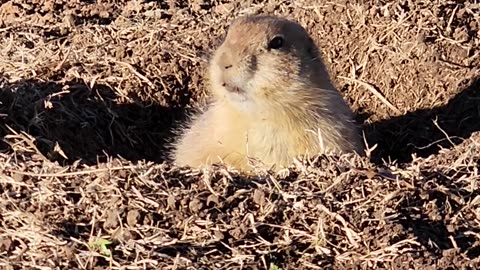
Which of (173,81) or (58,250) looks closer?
(58,250)

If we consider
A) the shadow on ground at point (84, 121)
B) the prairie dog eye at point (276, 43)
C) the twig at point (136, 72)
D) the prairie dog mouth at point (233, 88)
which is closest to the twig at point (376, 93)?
the shadow on ground at point (84, 121)

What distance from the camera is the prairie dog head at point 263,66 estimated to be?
5.03 metres

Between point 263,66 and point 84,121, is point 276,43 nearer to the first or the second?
point 263,66

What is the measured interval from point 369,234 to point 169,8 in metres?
3.82

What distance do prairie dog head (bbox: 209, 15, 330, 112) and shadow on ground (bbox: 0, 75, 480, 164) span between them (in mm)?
977

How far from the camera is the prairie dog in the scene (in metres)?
5.09

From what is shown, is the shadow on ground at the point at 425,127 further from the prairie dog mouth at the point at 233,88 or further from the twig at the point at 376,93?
the prairie dog mouth at the point at 233,88

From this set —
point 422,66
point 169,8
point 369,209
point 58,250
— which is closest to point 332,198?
point 369,209

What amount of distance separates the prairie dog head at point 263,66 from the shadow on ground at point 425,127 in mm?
1178

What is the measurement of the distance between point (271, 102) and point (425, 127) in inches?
63.3

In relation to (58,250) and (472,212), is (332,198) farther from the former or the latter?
(58,250)

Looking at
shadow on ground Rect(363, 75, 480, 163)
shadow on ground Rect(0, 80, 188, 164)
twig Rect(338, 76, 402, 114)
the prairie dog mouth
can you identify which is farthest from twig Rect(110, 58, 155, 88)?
the prairie dog mouth

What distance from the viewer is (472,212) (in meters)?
4.39

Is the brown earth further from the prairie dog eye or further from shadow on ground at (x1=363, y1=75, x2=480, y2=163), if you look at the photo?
the prairie dog eye
